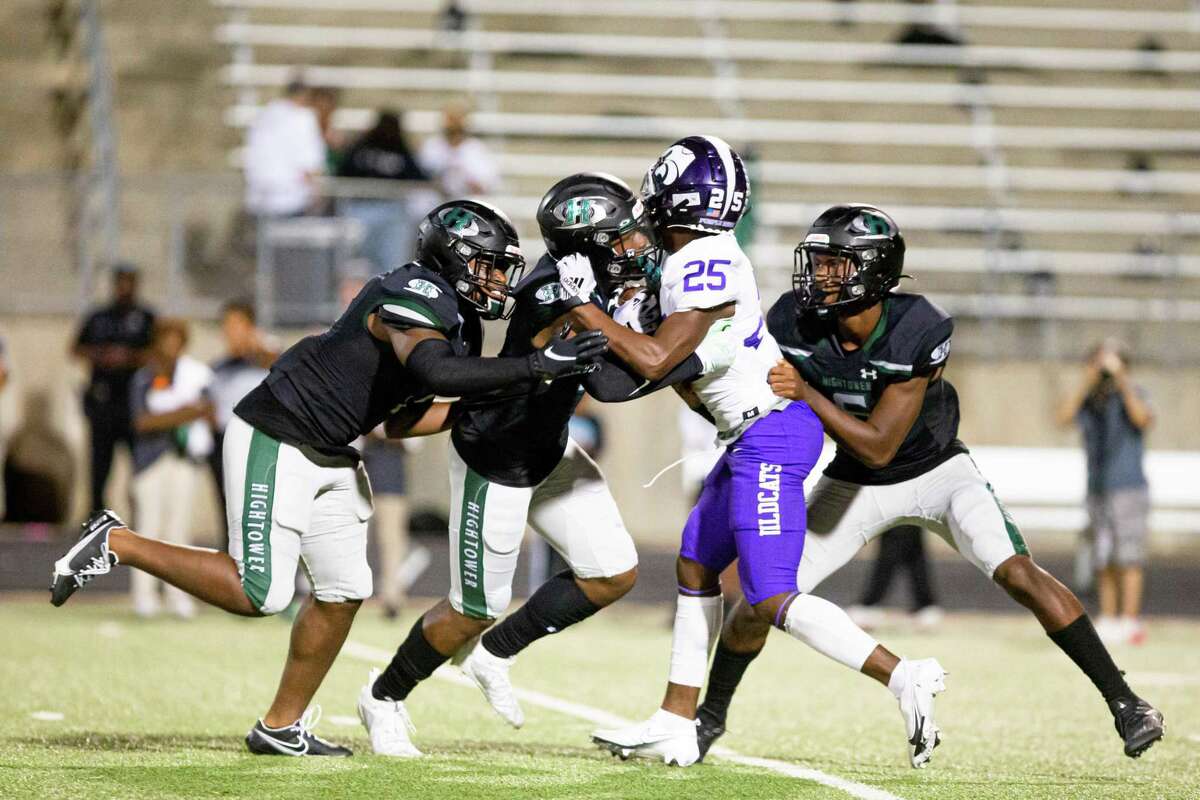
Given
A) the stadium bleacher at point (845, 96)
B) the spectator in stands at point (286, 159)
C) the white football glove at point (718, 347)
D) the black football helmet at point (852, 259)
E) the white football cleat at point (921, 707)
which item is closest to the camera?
the white football cleat at point (921, 707)

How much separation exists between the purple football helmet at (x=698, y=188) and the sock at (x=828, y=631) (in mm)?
1238

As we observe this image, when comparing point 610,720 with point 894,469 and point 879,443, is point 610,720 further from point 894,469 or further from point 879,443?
point 879,443

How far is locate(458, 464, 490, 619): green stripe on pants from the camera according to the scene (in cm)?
564

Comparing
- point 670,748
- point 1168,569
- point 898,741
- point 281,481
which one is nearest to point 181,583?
point 281,481

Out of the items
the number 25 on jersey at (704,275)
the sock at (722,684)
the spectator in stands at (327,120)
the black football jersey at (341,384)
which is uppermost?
the spectator in stands at (327,120)

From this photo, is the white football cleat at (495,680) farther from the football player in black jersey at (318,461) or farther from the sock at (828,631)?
the sock at (828,631)

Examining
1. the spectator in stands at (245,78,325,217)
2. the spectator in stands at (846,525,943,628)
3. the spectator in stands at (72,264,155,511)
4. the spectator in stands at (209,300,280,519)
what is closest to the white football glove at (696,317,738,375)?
the spectator in stands at (846,525,943,628)

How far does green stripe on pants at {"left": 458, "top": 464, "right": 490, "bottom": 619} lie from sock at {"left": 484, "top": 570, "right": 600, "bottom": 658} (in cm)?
19

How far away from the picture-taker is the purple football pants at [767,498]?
548 centimetres

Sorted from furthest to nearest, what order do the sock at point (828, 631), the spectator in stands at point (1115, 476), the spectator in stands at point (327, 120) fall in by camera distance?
the spectator in stands at point (327, 120), the spectator in stands at point (1115, 476), the sock at point (828, 631)

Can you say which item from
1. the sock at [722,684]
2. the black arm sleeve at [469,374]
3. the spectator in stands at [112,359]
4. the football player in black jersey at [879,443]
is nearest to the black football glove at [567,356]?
the black arm sleeve at [469,374]

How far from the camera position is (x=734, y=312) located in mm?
5480

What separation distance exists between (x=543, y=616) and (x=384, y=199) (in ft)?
27.1

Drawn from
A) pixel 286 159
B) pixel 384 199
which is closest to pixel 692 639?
pixel 384 199
